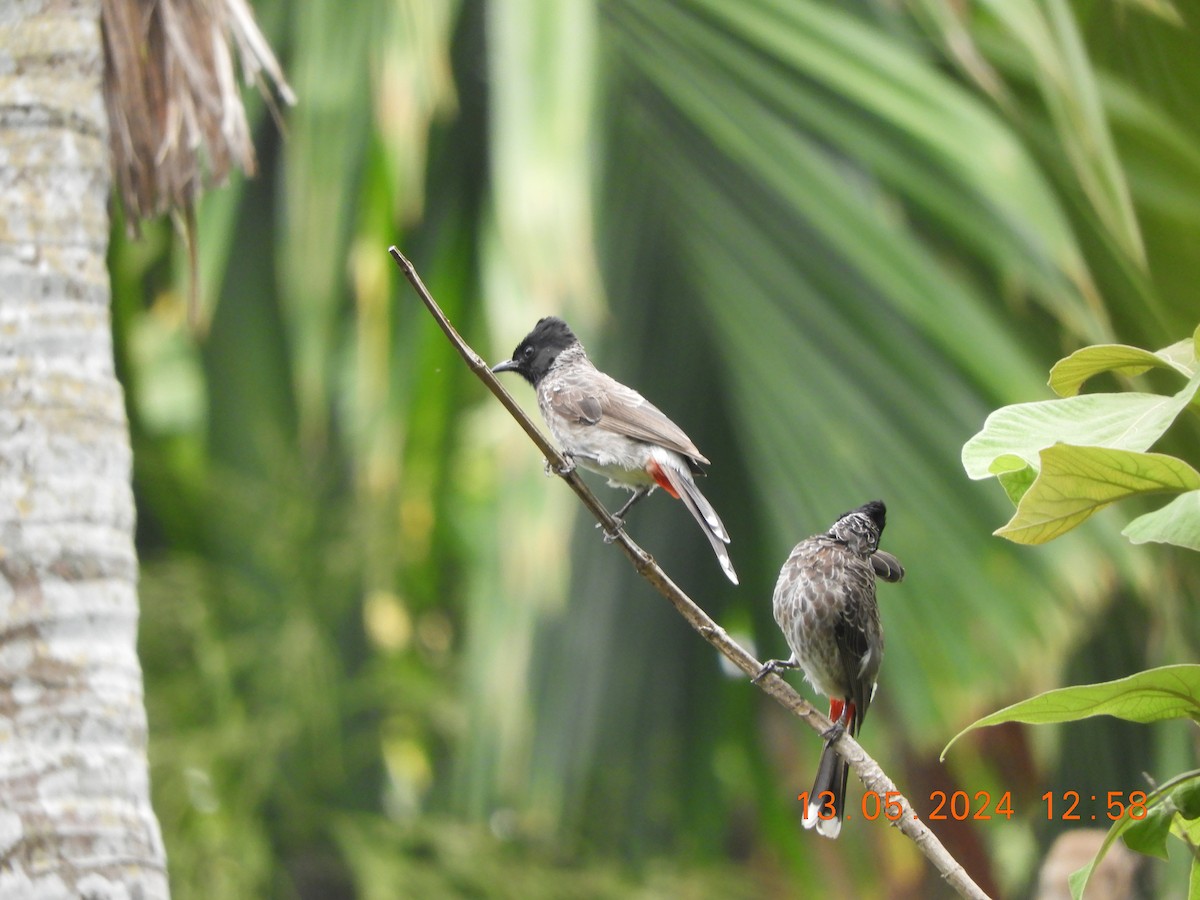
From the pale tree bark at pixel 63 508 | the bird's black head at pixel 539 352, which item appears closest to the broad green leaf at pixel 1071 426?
the bird's black head at pixel 539 352

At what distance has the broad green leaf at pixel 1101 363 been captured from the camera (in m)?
1.44

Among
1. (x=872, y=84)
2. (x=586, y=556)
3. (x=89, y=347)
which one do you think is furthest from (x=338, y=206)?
(x=89, y=347)

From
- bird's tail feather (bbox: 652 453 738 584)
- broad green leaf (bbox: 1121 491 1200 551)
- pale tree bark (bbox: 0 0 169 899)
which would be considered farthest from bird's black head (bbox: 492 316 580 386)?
broad green leaf (bbox: 1121 491 1200 551)

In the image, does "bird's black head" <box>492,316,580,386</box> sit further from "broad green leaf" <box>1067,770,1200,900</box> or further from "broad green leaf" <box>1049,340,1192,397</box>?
"broad green leaf" <box>1067,770,1200,900</box>

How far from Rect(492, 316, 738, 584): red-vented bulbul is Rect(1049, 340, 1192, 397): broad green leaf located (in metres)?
0.90

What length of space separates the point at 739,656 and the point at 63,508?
5.55 ft

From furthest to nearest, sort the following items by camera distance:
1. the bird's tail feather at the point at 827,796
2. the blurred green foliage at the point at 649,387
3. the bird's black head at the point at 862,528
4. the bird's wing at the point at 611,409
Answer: the blurred green foliage at the point at 649,387, the bird's wing at the point at 611,409, the bird's tail feather at the point at 827,796, the bird's black head at the point at 862,528

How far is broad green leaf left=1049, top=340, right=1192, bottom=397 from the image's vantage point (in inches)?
56.8

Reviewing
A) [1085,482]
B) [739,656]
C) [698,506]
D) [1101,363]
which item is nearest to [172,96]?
[698,506]

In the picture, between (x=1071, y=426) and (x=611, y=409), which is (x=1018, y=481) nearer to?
(x=1071, y=426)

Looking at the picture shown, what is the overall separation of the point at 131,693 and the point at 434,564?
559 cm

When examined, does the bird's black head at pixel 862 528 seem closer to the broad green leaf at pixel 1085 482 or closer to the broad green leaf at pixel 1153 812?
the broad green leaf at pixel 1085 482

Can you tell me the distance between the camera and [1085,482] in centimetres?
133

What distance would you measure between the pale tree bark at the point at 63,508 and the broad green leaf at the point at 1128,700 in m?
1.73
